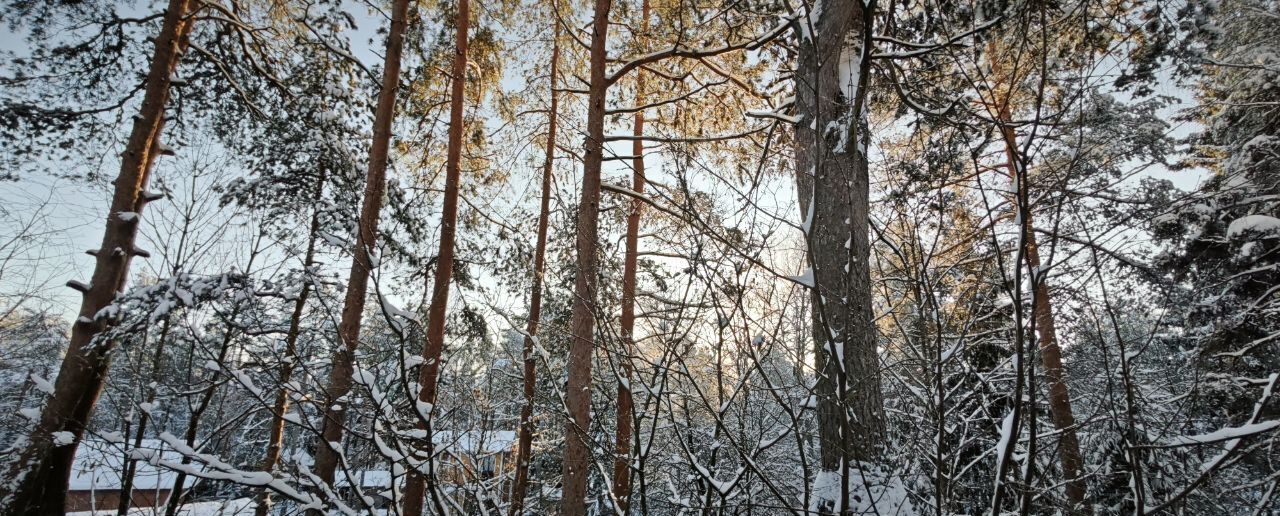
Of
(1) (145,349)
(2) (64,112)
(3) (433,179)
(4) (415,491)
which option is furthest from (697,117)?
(2) (64,112)

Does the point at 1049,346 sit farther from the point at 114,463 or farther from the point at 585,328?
the point at 114,463

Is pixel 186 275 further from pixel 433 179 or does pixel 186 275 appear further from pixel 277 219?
pixel 433 179

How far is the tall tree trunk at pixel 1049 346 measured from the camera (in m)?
1.31

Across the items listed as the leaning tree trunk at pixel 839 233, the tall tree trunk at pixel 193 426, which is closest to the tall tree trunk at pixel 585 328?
the leaning tree trunk at pixel 839 233

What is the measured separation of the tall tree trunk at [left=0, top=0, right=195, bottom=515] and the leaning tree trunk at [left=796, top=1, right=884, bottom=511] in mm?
5956

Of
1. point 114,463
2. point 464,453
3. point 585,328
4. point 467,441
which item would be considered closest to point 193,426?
point 114,463

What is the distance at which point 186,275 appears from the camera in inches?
180

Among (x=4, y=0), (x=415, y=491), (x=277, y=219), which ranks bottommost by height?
(x=415, y=491)

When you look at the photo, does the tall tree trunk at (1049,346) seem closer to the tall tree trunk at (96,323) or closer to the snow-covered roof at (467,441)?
the snow-covered roof at (467,441)

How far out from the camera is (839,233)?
287 cm

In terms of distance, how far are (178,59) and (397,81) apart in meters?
2.81

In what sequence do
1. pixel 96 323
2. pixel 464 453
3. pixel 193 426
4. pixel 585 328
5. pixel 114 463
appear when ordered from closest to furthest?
pixel 464 453 < pixel 193 426 < pixel 585 328 < pixel 114 463 < pixel 96 323

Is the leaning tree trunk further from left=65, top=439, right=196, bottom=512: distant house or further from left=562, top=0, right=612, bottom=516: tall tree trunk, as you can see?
left=65, top=439, right=196, bottom=512: distant house

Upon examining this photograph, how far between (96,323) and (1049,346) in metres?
7.76
